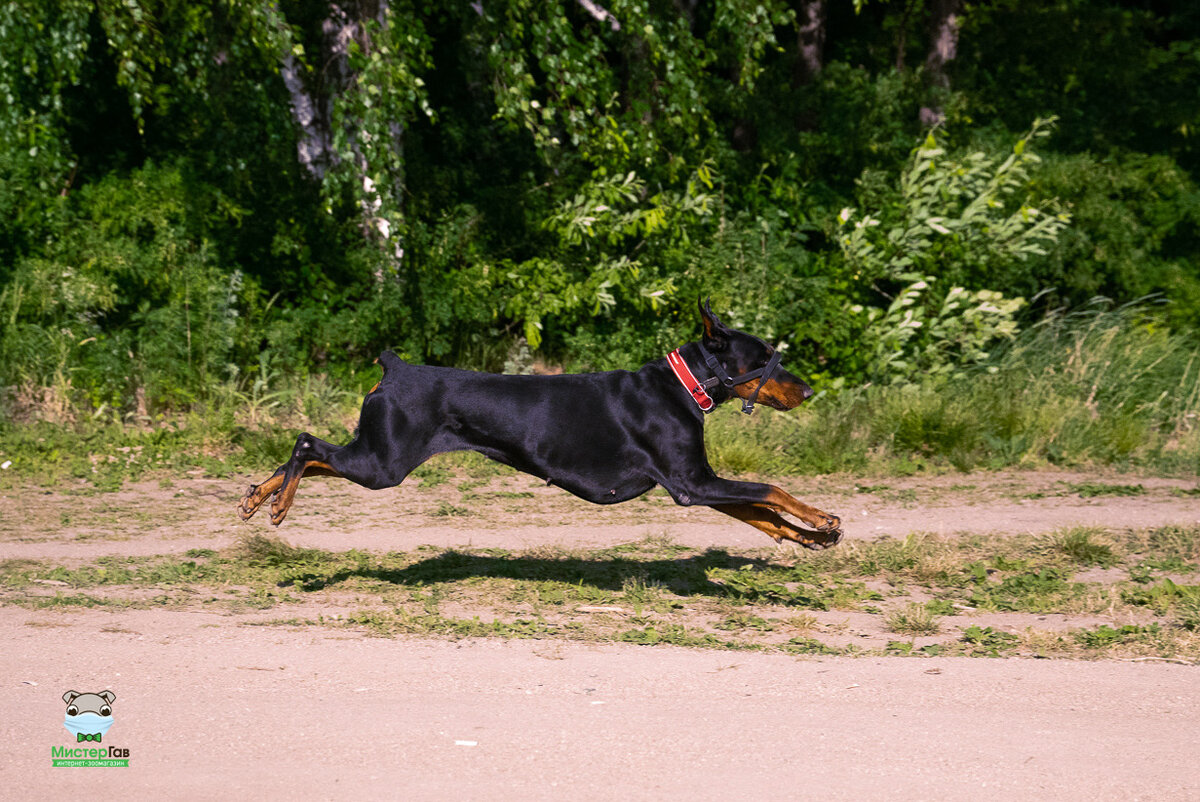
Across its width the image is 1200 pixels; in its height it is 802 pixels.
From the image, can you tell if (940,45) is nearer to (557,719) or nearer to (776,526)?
(776,526)

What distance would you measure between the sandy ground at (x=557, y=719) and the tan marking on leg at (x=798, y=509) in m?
0.82

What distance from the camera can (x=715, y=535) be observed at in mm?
8328

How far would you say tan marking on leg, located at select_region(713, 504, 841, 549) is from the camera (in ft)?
20.2

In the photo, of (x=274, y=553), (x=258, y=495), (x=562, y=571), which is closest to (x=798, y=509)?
(x=562, y=571)

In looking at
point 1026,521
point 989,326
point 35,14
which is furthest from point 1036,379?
point 35,14

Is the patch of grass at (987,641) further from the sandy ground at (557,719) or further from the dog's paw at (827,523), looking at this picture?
the dog's paw at (827,523)

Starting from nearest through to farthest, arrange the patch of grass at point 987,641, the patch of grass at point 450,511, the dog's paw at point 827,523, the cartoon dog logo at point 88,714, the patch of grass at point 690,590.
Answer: the cartoon dog logo at point 88,714, the patch of grass at point 987,641, the patch of grass at point 690,590, the dog's paw at point 827,523, the patch of grass at point 450,511

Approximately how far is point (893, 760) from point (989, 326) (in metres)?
9.32

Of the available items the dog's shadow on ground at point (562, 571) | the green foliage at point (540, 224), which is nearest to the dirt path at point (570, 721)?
the dog's shadow on ground at point (562, 571)

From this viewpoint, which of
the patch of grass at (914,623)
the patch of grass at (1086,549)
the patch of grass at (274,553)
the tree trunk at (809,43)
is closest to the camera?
the patch of grass at (914,623)

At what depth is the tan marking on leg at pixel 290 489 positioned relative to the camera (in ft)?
20.1

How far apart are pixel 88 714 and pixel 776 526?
3317 mm

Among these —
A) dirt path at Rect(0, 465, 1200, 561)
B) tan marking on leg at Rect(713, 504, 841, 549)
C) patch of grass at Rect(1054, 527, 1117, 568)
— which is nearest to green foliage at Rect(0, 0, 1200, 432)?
dirt path at Rect(0, 465, 1200, 561)

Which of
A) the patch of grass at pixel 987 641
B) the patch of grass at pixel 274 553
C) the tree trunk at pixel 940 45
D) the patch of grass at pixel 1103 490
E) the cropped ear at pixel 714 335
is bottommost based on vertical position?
the patch of grass at pixel 987 641
